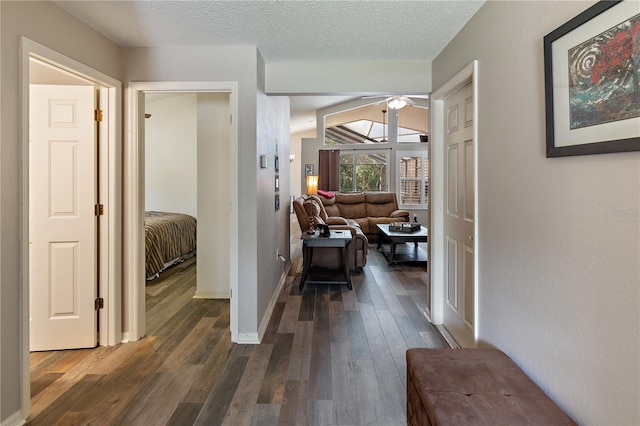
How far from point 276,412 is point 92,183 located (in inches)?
81.5

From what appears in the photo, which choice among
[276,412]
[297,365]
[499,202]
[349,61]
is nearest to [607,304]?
[499,202]

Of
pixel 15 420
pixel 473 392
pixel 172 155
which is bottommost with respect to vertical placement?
pixel 15 420

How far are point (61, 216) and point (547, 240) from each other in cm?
306

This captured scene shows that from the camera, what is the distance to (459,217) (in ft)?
8.32

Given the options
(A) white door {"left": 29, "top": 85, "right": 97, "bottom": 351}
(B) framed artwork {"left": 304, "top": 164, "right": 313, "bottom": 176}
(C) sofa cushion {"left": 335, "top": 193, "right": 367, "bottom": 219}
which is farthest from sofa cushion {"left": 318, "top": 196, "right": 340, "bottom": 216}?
(A) white door {"left": 29, "top": 85, "right": 97, "bottom": 351}

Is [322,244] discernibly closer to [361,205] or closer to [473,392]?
[473,392]

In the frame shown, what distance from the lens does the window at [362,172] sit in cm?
845

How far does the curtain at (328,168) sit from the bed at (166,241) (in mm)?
3648

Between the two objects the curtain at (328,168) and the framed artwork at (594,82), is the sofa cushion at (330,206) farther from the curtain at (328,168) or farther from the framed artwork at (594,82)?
the framed artwork at (594,82)

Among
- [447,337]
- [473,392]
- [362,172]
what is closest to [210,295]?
[447,337]

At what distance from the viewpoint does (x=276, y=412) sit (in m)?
1.80

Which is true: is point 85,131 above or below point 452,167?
above

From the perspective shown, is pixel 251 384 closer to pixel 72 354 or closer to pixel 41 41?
pixel 72 354

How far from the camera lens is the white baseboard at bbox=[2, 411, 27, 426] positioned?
5.40 ft
